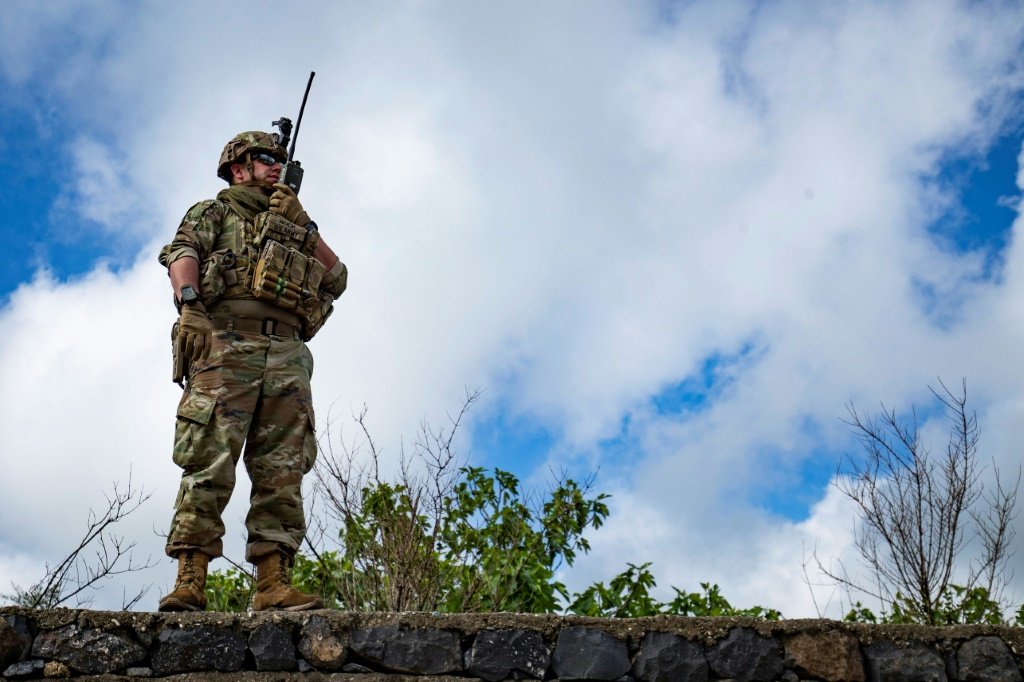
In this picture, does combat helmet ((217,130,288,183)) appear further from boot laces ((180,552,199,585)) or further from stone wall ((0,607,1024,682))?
stone wall ((0,607,1024,682))

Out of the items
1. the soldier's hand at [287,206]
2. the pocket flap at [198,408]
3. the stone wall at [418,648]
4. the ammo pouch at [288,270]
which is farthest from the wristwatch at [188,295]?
the stone wall at [418,648]

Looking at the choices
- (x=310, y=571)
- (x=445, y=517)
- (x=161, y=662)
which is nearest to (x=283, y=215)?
(x=161, y=662)

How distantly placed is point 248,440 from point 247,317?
1.75ft

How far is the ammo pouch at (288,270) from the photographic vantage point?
4.39 m

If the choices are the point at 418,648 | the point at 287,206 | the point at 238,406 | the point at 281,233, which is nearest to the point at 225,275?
the point at 281,233

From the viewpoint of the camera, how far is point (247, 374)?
14.1ft

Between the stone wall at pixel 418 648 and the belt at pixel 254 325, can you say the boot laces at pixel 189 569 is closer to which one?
the stone wall at pixel 418 648

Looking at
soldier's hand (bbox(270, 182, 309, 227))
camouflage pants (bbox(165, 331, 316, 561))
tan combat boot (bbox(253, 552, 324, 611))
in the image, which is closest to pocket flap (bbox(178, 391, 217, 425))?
camouflage pants (bbox(165, 331, 316, 561))

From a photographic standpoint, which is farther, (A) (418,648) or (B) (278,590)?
(B) (278,590)

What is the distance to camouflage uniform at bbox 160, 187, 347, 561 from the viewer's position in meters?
4.07

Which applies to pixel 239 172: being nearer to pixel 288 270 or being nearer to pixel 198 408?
pixel 288 270

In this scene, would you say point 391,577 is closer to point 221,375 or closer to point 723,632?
point 221,375

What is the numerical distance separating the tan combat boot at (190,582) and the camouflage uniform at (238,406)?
0.04 m

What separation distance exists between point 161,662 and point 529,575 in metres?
2.84
